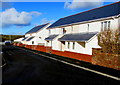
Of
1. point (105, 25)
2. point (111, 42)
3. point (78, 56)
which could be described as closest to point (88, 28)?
point (105, 25)

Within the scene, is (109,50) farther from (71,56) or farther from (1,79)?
(1,79)

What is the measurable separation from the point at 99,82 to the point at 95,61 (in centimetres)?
548

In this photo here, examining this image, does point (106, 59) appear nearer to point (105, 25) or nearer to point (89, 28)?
A: point (105, 25)

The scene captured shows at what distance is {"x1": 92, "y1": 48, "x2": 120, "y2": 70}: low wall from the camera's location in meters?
10.3

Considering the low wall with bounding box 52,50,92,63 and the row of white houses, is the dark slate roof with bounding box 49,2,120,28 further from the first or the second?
the low wall with bounding box 52,50,92,63

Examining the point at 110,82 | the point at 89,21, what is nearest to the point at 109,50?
the point at 110,82

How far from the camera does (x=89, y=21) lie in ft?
62.9

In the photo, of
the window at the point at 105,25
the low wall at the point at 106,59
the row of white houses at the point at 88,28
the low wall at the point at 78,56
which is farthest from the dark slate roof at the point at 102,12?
the low wall at the point at 106,59

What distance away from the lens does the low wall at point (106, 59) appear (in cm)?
1032

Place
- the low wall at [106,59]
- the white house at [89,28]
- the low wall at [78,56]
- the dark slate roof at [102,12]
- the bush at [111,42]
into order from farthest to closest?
the dark slate roof at [102,12] → the white house at [89,28] → the low wall at [78,56] → the bush at [111,42] → the low wall at [106,59]

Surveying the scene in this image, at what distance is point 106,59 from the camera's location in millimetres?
11266

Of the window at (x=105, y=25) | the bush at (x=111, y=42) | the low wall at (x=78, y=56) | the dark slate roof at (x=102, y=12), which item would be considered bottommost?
the low wall at (x=78, y=56)

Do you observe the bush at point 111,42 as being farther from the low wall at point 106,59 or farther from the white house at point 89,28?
the white house at point 89,28

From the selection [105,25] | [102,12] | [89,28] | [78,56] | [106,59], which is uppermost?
[102,12]
